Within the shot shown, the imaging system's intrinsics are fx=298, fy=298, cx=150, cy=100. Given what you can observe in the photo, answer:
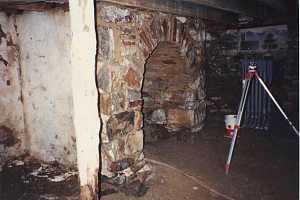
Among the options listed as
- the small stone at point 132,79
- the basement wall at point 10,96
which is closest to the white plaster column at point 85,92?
the small stone at point 132,79

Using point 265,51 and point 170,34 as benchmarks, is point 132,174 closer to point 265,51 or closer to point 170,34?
point 170,34

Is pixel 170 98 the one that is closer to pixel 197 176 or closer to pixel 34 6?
pixel 197 176

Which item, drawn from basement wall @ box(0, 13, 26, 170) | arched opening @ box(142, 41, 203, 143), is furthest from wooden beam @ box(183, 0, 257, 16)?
basement wall @ box(0, 13, 26, 170)

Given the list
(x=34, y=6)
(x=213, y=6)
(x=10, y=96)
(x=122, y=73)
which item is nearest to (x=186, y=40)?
Result: (x=213, y=6)

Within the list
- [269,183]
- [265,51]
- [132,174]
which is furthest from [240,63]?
[132,174]

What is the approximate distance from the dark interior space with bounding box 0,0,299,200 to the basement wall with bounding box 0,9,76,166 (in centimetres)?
1

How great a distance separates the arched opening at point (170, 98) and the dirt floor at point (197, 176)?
1.77ft

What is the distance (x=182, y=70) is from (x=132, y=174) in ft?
7.16

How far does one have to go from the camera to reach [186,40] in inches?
182

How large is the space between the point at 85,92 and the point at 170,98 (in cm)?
317

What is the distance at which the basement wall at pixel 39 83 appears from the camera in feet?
11.6

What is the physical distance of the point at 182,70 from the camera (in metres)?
4.99

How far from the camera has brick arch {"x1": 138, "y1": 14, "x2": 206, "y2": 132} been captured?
147 inches

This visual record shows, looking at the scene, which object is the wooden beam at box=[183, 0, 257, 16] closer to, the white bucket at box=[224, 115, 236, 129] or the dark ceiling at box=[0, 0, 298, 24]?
the dark ceiling at box=[0, 0, 298, 24]
